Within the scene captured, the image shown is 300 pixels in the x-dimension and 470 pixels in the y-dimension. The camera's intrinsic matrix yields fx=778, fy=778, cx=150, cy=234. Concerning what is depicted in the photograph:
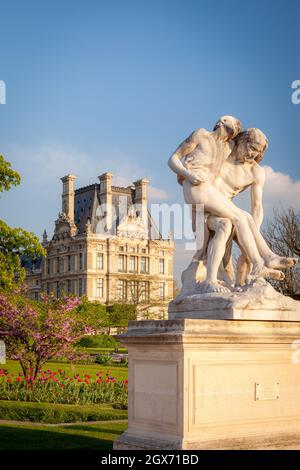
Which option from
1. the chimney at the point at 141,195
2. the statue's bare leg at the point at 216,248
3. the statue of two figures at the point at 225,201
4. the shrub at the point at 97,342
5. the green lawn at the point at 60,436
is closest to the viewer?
the statue's bare leg at the point at 216,248

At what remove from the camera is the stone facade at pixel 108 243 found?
3295 inches

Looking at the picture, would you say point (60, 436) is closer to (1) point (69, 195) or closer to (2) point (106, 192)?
(2) point (106, 192)

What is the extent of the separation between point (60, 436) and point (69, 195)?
249 ft

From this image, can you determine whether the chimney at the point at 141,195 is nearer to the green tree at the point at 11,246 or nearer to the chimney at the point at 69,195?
the chimney at the point at 69,195

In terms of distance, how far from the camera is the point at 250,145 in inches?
332

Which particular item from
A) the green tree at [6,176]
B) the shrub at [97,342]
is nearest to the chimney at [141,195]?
the shrub at [97,342]

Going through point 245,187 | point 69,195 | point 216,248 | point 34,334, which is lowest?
point 34,334

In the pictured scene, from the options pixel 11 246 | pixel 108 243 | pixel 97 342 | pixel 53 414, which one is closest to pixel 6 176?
pixel 11 246

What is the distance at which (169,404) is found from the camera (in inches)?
286

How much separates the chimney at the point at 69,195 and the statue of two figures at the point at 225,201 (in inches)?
3078

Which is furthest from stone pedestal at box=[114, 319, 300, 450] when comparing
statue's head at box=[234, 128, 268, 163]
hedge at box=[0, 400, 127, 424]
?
hedge at box=[0, 400, 127, 424]

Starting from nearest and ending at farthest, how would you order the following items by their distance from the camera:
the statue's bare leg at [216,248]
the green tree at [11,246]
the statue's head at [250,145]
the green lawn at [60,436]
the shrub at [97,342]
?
the statue's bare leg at [216,248] → the statue's head at [250,145] → the green lawn at [60,436] → the green tree at [11,246] → the shrub at [97,342]

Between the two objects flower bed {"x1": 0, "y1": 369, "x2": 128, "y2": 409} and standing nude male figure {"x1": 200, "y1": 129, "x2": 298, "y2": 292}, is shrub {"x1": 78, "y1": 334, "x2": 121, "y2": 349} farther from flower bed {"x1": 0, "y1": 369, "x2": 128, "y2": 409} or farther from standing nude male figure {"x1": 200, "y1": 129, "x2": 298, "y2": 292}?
standing nude male figure {"x1": 200, "y1": 129, "x2": 298, "y2": 292}
